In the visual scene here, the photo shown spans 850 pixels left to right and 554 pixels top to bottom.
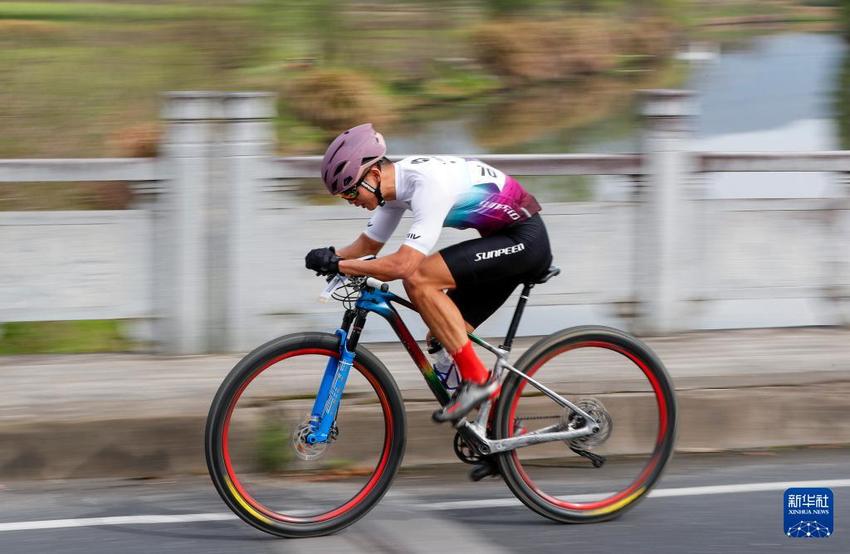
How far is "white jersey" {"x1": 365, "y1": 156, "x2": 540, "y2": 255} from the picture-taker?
176 inches

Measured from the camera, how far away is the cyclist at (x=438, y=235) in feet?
14.6

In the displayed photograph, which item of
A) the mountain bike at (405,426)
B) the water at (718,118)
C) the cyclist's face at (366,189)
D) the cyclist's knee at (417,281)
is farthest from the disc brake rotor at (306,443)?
the water at (718,118)

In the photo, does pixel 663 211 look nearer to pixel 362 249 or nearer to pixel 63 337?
pixel 362 249

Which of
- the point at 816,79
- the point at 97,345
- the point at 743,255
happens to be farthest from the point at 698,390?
the point at 816,79

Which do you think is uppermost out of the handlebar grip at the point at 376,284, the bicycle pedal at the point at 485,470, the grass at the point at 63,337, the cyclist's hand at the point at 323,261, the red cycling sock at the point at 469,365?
the cyclist's hand at the point at 323,261

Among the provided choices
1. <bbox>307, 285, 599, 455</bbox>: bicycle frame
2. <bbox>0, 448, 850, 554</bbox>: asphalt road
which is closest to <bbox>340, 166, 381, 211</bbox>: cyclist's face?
<bbox>307, 285, 599, 455</bbox>: bicycle frame

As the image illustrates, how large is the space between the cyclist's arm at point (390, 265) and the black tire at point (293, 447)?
0.34 m

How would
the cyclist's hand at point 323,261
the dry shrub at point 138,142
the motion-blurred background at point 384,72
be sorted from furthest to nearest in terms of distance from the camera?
the motion-blurred background at point 384,72, the dry shrub at point 138,142, the cyclist's hand at point 323,261

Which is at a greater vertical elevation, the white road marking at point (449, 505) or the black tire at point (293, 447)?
the black tire at point (293, 447)

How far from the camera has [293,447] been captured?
4906 millimetres

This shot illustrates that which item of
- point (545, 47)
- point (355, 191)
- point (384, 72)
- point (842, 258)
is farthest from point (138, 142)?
point (545, 47)

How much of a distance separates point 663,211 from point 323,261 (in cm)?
337

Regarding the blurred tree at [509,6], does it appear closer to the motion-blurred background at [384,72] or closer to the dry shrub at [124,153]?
the motion-blurred background at [384,72]

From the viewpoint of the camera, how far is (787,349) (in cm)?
693
